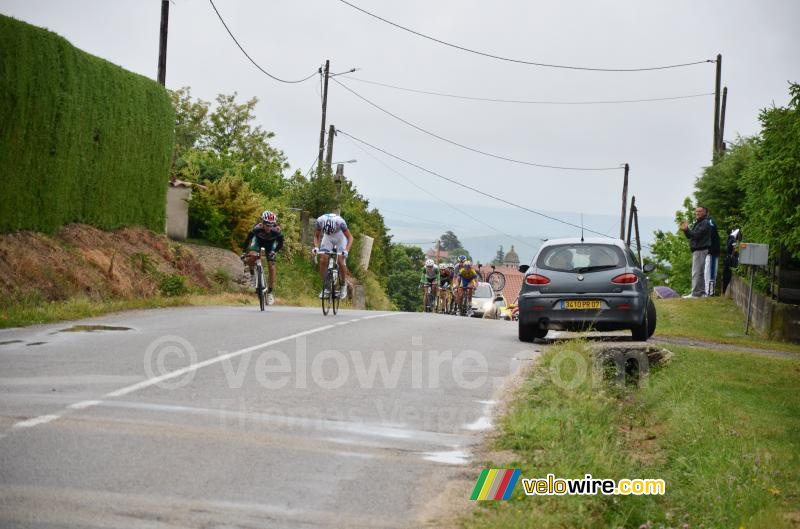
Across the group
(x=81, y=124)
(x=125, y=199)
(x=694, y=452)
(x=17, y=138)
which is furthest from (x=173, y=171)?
(x=694, y=452)

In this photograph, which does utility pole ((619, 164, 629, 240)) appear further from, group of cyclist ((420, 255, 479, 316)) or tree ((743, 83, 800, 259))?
tree ((743, 83, 800, 259))

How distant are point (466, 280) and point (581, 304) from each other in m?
18.0

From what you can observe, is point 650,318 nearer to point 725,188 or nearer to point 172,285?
point 172,285

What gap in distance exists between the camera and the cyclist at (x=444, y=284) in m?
36.5

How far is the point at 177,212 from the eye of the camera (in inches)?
1318

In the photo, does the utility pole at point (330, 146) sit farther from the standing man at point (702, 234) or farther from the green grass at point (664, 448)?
the green grass at point (664, 448)

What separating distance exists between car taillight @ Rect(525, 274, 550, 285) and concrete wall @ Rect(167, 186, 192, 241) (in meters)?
18.3

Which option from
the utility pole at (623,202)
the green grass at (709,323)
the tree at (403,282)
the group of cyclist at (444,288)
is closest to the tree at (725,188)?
the green grass at (709,323)

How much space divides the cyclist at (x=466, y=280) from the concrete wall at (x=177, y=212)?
8.53 meters

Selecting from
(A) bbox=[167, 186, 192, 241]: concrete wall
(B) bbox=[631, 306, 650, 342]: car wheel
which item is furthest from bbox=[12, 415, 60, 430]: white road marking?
(A) bbox=[167, 186, 192, 241]: concrete wall

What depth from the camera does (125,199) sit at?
2609 cm

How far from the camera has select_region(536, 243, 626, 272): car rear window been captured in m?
17.0

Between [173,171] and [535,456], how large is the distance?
29.3 m

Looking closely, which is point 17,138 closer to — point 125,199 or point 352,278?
point 125,199
